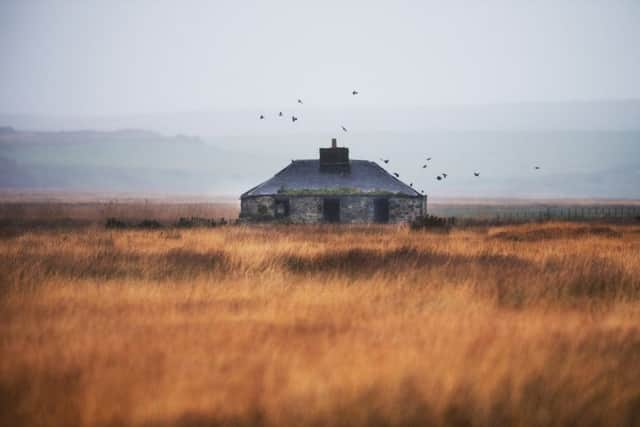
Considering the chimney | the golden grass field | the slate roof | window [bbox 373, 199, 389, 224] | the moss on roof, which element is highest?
the chimney

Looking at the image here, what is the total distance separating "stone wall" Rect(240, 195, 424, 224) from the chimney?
9.76ft

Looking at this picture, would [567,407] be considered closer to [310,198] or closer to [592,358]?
[592,358]

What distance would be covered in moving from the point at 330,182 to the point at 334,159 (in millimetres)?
2327

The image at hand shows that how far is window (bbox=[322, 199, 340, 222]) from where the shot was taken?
4238 centimetres

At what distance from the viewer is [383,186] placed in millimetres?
43375

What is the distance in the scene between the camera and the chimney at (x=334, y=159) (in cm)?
4478

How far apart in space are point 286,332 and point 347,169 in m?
36.8

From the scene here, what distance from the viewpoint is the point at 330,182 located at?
43312mm

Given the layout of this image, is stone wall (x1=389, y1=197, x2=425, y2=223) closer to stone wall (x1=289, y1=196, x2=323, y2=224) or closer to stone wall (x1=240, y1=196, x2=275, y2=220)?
stone wall (x1=289, y1=196, x2=323, y2=224)

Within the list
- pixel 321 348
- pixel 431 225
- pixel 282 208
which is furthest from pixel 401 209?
pixel 321 348

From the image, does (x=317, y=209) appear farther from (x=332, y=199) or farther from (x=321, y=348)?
(x=321, y=348)

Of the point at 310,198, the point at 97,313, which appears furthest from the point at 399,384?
the point at 310,198

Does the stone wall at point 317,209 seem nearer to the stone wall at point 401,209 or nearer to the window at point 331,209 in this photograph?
the stone wall at point 401,209

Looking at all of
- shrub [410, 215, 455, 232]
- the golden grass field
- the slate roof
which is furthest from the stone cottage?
the golden grass field
